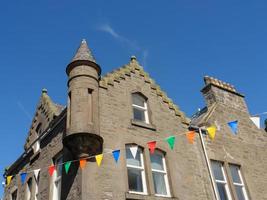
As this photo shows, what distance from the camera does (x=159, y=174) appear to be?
1398cm

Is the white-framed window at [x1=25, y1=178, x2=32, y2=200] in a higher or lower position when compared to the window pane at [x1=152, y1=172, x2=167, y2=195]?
higher

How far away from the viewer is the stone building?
1227 cm

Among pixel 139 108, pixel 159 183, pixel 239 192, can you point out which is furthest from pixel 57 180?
pixel 239 192

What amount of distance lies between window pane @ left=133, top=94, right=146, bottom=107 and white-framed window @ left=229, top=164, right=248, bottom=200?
5483 millimetres

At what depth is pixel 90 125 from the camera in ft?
41.4

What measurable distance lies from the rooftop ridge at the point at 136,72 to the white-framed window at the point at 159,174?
9.17ft

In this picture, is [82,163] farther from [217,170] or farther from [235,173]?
[235,173]

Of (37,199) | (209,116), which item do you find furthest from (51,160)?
(209,116)

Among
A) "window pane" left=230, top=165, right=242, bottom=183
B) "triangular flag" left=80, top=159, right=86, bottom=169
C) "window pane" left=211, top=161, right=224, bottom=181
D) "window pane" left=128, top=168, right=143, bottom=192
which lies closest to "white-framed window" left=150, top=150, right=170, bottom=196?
"window pane" left=128, top=168, right=143, bottom=192

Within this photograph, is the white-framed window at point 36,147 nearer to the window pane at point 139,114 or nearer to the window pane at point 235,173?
the window pane at point 139,114

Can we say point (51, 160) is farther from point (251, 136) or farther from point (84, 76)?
point (251, 136)

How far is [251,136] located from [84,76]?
10489 millimetres

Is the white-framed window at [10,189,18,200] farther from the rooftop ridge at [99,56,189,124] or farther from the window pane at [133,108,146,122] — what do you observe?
the rooftop ridge at [99,56,189,124]

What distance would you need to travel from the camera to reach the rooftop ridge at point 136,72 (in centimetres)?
1539
